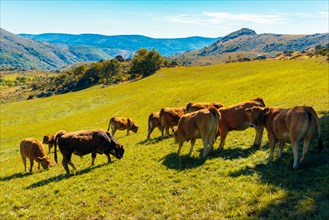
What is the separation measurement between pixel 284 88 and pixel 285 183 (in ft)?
119

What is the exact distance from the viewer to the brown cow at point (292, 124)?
38.8 ft

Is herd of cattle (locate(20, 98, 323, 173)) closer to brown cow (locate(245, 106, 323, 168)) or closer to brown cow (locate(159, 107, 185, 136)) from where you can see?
brown cow (locate(245, 106, 323, 168))

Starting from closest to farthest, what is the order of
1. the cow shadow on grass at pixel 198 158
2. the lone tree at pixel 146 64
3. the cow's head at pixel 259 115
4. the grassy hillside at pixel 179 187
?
the grassy hillside at pixel 179 187, the cow's head at pixel 259 115, the cow shadow on grass at pixel 198 158, the lone tree at pixel 146 64

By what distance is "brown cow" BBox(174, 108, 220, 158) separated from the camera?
624 inches

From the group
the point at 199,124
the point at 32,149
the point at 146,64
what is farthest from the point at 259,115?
the point at 146,64

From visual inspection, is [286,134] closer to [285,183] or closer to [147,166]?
[285,183]

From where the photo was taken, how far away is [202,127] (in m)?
16.1

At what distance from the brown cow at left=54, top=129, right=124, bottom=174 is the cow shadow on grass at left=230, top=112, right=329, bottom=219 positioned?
8.61 meters

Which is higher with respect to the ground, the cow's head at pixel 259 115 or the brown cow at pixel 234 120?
the cow's head at pixel 259 115

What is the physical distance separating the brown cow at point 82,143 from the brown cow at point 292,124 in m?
9.11

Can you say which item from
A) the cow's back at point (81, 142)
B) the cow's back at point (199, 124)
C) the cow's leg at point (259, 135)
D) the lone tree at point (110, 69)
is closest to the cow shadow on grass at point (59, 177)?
the cow's back at point (81, 142)

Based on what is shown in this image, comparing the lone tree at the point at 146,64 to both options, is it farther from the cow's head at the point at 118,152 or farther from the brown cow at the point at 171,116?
the cow's head at the point at 118,152

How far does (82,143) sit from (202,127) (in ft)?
23.3

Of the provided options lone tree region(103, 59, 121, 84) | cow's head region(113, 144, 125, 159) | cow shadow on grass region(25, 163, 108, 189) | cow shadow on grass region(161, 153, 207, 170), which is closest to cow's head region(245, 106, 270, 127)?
cow shadow on grass region(161, 153, 207, 170)
